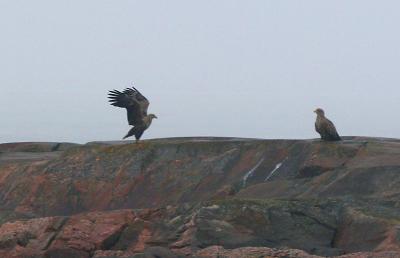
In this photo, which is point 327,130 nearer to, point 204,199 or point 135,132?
point 204,199

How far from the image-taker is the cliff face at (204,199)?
15.2 meters

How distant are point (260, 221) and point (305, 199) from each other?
0.96 m

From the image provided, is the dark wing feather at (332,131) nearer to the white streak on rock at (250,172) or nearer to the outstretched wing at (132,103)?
the white streak on rock at (250,172)

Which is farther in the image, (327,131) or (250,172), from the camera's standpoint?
(327,131)

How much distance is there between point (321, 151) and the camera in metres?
19.1

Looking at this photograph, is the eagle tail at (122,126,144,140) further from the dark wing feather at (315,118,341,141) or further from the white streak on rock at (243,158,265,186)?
the dark wing feather at (315,118,341,141)

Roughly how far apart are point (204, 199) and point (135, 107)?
12.7 feet

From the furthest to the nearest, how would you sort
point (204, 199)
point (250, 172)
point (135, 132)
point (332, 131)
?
point (135, 132)
point (332, 131)
point (250, 172)
point (204, 199)

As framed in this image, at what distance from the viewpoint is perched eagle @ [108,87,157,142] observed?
71.4 ft

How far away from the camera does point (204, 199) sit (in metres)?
18.8

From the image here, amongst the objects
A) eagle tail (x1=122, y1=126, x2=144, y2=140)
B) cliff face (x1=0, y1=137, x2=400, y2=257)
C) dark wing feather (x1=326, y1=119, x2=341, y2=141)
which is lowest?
cliff face (x1=0, y1=137, x2=400, y2=257)

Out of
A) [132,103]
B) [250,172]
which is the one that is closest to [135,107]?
[132,103]

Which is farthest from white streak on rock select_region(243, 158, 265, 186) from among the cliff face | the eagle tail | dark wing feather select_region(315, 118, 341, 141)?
the eagle tail

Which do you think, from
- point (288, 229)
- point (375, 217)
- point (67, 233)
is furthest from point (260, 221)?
point (67, 233)
